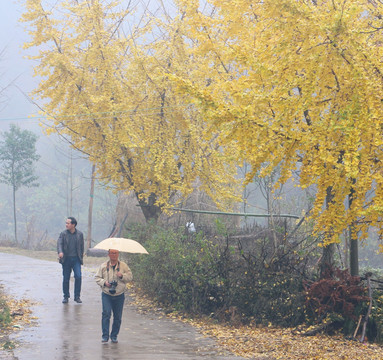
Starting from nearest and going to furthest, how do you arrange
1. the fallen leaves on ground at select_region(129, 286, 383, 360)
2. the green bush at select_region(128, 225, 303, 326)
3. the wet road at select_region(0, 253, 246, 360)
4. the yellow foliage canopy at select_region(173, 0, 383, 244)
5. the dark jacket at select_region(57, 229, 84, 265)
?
Answer: the wet road at select_region(0, 253, 246, 360) → the fallen leaves on ground at select_region(129, 286, 383, 360) → the yellow foliage canopy at select_region(173, 0, 383, 244) → the green bush at select_region(128, 225, 303, 326) → the dark jacket at select_region(57, 229, 84, 265)

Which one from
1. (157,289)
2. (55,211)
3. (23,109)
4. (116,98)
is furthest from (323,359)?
(23,109)

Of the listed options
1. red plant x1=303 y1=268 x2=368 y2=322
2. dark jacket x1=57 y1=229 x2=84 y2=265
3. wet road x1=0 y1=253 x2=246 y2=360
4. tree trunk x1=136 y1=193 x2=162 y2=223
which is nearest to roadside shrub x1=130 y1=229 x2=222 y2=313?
wet road x1=0 y1=253 x2=246 y2=360

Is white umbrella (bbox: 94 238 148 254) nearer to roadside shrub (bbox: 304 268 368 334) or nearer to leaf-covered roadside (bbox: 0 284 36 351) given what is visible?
leaf-covered roadside (bbox: 0 284 36 351)

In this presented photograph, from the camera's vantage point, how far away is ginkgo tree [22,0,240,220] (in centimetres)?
1758

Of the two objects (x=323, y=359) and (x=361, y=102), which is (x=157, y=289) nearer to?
(x=323, y=359)

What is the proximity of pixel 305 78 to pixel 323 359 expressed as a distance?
4.01 meters

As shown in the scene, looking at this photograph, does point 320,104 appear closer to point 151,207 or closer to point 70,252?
point 70,252

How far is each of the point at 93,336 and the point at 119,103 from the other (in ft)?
31.7

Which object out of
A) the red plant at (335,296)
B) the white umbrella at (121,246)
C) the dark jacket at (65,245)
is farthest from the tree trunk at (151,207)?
the white umbrella at (121,246)

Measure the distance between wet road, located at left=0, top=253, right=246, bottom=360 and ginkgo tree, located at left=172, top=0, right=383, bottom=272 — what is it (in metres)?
2.74

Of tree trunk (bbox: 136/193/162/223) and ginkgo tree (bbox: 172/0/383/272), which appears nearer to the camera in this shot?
ginkgo tree (bbox: 172/0/383/272)

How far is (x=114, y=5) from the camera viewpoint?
62.2 feet

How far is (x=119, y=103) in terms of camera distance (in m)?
17.8

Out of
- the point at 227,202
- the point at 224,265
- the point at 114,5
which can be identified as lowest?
the point at 224,265
